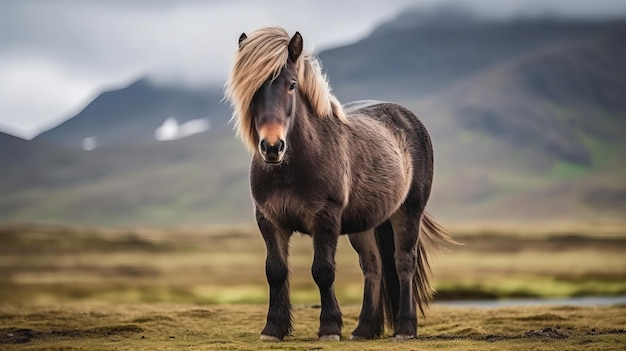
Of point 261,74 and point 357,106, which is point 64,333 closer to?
point 261,74

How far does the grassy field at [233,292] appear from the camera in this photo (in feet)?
40.3

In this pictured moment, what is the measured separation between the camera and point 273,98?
35.2 ft

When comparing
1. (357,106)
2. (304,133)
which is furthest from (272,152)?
(357,106)

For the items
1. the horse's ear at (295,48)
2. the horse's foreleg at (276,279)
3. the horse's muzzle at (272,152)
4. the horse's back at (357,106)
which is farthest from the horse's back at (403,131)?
the horse's muzzle at (272,152)

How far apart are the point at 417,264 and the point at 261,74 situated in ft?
16.9

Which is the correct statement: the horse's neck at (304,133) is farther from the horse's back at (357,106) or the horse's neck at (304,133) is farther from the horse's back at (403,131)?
the horse's back at (357,106)

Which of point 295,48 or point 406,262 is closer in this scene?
point 295,48

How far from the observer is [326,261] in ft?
36.9

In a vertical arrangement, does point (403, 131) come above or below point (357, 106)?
below

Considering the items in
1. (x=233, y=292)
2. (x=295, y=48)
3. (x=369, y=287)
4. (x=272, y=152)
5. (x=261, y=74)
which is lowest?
(x=369, y=287)

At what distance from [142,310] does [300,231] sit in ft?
29.6

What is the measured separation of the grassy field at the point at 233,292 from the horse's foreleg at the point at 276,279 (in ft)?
1.28

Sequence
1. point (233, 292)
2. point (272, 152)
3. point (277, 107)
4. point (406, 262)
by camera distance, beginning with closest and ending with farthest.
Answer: point (272, 152)
point (277, 107)
point (406, 262)
point (233, 292)

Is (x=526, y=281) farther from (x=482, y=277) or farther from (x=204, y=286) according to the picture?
(x=204, y=286)
